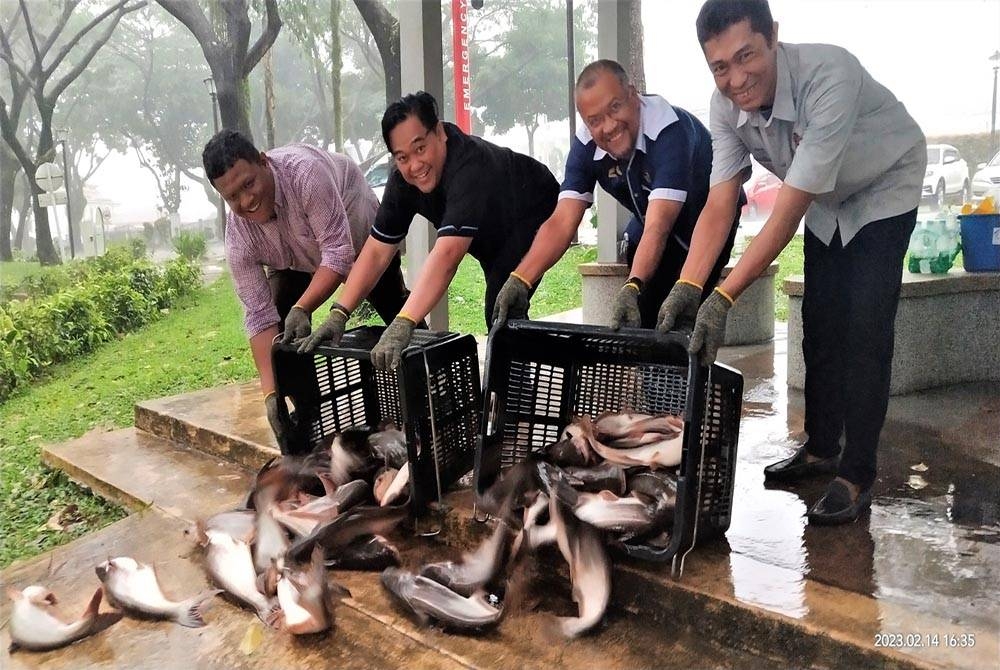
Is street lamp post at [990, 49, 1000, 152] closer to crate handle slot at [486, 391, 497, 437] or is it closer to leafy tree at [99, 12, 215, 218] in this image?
crate handle slot at [486, 391, 497, 437]

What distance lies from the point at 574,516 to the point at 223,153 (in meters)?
2.20

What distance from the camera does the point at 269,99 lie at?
1014cm

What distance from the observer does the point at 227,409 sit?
4766 millimetres

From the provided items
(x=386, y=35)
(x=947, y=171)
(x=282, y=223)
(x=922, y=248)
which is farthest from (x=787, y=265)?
(x=282, y=223)

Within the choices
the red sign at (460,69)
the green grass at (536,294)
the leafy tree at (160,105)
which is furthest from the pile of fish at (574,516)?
the leafy tree at (160,105)

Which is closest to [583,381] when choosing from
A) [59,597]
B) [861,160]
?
[861,160]

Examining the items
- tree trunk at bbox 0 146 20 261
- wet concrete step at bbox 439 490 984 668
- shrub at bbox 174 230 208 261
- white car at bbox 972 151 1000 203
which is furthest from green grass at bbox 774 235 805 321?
tree trunk at bbox 0 146 20 261

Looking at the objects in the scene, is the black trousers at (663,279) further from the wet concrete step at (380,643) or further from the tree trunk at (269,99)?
the tree trunk at (269,99)

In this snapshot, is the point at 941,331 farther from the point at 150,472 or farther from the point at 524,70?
the point at 524,70

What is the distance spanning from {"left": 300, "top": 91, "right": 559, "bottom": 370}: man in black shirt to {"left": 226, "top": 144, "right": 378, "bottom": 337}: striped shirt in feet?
0.78

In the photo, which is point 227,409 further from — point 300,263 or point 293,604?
point 293,604

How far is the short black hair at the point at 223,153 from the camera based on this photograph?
3084mm

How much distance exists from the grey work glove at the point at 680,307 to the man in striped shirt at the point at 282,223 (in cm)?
169

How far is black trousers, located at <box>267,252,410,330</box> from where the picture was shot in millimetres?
3947
